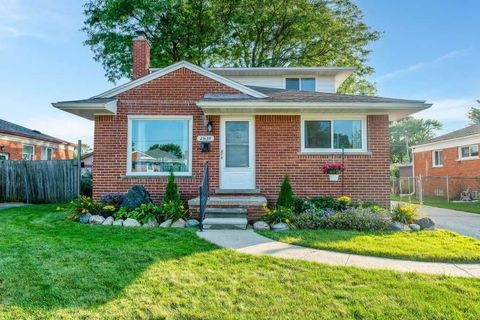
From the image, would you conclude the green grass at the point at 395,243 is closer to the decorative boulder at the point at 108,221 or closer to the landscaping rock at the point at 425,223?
the landscaping rock at the point at 425,223

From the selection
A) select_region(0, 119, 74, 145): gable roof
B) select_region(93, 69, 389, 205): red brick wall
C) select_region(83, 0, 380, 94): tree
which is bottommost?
select_region(93, 69, 389, 205): red brick wall

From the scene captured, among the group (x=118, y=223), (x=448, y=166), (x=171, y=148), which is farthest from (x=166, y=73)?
(x=448, y=166)

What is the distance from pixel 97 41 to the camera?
64.0ft

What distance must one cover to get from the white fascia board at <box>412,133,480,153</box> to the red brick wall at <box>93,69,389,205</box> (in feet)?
37.2

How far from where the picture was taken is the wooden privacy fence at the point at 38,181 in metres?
12.2

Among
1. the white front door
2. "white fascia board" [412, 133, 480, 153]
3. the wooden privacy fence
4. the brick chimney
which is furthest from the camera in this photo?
"white fascia board" [412, 133, 480, 153]

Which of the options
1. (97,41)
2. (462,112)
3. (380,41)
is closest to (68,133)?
(97,41)

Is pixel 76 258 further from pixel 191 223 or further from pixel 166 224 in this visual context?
pixel 191 223

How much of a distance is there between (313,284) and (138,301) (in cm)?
202

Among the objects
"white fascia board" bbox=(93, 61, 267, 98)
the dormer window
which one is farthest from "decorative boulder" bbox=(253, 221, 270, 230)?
the dormer window

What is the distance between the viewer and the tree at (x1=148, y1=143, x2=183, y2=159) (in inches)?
353

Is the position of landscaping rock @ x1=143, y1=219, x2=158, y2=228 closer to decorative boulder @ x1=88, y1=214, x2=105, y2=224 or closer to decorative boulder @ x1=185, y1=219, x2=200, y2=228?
decorative boulder @ x1=185, y1=219, x2=200, y2=228

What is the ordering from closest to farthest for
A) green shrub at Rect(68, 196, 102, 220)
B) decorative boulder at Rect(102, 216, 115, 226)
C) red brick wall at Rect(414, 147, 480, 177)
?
decorative boulder at Rect(102, 216, 115, 226), green shrub at Rect(68, 196, 102, 220), red brick wall at Rect(414, 147, 480, 177)

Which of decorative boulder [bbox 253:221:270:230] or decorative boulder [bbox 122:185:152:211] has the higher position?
decorative boulder [bbox 122:185:152:211]
